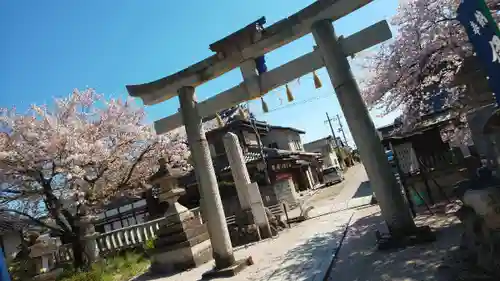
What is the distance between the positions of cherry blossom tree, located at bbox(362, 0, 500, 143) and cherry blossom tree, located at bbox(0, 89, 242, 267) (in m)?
7.48

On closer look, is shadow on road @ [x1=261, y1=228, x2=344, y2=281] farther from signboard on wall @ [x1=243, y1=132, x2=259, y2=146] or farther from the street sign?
signboard on wall @ [x1=243, y1=132, x2=259, y2=146]

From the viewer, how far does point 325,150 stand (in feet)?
170

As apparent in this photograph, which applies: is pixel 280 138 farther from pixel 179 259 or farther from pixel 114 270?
pixel 179 259

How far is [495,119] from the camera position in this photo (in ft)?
10.9

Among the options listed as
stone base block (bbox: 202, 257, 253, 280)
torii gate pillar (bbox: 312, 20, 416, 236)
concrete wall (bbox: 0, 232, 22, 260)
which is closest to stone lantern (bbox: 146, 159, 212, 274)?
stone base block (bbox: 202, 257, 253, 280)

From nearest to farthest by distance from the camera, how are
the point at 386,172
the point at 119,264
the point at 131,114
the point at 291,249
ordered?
the point at 386,172 < the point at 291,249 < the point at 119,264 < the point at 131,114

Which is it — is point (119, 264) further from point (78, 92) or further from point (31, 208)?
point (78, 92)

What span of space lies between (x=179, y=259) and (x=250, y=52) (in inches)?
246

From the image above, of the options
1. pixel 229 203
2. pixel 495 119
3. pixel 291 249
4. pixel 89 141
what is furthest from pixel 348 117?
pixel 229 203

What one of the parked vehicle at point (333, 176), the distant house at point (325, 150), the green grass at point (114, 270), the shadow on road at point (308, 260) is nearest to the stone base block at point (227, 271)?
the shadow on road at point (308, 260)

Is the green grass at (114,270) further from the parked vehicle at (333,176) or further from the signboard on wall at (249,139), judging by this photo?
the parked vehicle at (333,176)

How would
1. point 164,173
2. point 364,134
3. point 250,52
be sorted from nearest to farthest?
point 364,134 < point 250,52 < point 164,173

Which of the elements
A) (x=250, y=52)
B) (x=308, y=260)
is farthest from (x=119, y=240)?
(x=250, y=52)

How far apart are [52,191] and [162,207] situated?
1279cm
